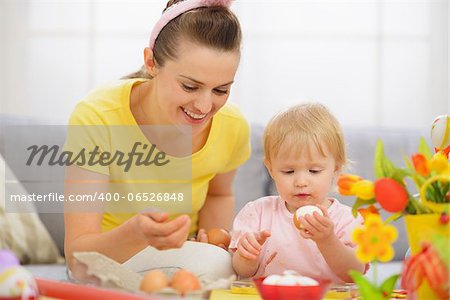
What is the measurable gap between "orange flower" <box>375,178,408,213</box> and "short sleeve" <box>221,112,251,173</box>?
3.00 feet

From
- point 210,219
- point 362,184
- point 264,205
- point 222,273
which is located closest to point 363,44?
point 210,219

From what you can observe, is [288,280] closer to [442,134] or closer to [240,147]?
[442,134]

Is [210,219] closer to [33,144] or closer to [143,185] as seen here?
[143,185]

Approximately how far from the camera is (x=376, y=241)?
0.93 meters

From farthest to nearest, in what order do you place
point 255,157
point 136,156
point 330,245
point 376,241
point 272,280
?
1. point 255,157
2. point 136,156
3. point 330,245
4. point 272,280
5. point 376,241

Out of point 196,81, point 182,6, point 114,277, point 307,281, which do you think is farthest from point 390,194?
point 182,6

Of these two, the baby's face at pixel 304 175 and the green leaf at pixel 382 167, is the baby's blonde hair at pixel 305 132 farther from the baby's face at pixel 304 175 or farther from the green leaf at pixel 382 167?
the green leaf at pixel 382 167

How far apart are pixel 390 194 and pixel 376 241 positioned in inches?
3.3

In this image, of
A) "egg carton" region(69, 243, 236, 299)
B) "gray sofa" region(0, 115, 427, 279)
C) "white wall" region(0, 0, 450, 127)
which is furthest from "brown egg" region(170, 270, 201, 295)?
"white wall" region(0, 0, 450, 127)

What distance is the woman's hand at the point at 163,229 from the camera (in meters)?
1.04

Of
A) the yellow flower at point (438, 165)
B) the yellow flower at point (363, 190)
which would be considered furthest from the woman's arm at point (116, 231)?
the yellow flower at point (438, 165)

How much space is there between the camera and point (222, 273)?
137 centimetres

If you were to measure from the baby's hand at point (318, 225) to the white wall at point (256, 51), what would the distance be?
1.87m

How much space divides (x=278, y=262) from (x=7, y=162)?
1031 mm
